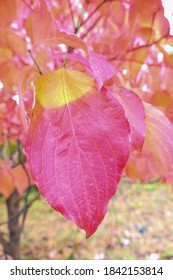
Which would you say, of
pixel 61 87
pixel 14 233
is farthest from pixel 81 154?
pixel 14 233

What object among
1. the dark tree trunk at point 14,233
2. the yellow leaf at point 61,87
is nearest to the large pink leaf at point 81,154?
the yellow leaf at point 61,87

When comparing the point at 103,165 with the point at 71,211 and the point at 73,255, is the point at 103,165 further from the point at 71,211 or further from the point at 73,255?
the point at 73,255

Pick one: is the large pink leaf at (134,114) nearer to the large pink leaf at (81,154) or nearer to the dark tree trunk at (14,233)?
the large pink leaf at (81,154)

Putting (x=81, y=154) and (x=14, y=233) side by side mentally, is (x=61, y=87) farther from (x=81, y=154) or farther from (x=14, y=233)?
(x=14, y=233)

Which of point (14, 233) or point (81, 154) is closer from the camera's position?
point (81, 154)

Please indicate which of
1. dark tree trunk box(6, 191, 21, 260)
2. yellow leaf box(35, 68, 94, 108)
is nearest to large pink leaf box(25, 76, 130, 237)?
yellow leaf box(35, 68, 94, 108)

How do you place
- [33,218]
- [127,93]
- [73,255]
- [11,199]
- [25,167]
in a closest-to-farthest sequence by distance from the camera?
[127,93] → [25,167] → [11,199] → [73,255] → [33,218]

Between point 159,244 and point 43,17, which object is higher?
point 43,17
